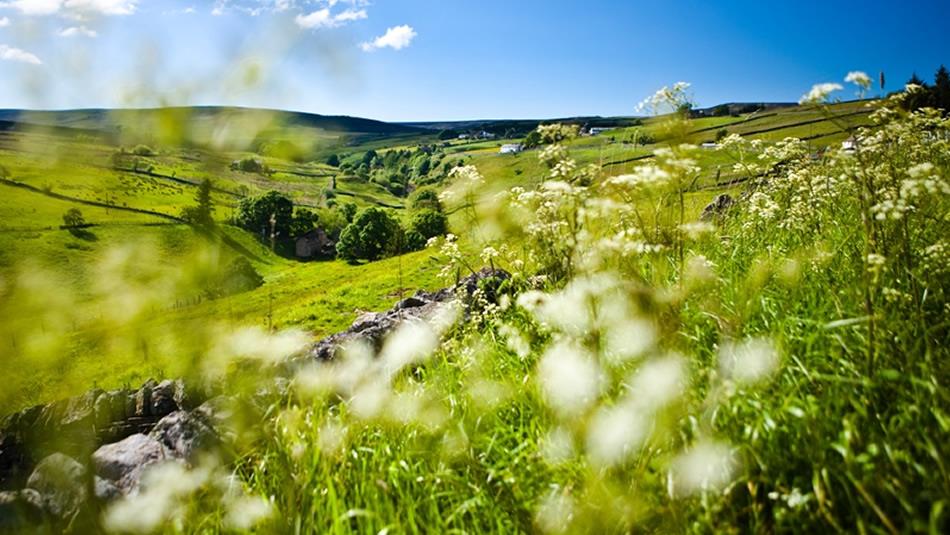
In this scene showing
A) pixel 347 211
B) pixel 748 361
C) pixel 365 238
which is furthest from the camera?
pixel 347 211

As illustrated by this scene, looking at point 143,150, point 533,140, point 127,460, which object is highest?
point 533,140

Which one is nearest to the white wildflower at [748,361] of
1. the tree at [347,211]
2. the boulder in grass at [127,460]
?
the boulder in grass at [127,460]

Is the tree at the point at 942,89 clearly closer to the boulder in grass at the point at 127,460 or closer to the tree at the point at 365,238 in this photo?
the boulder in grass at the point at 127,460

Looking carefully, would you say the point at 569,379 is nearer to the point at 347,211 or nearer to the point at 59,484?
the point at 59,484

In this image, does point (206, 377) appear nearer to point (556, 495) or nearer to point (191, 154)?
point (191, 154)

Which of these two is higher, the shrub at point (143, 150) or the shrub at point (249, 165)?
the shrub at point (143, 150)

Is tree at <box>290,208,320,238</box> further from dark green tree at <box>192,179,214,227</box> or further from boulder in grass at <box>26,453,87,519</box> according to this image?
dark green tree at <box>192,179,214,227</box>

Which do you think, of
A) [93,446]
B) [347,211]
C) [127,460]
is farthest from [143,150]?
[347,211]

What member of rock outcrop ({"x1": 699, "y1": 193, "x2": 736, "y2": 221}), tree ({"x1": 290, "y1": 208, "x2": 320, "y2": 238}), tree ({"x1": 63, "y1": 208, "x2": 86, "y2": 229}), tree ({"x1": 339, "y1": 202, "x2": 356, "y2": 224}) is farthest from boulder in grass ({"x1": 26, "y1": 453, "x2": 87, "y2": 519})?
tree ({"x1": 339, "y1": 202, "x2": 356, "y2": 224})

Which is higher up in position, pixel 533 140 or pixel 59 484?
pixel 533 140

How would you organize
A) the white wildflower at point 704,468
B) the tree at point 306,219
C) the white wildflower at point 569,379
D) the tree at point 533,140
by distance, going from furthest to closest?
the tree at point 306,219 → the tree at point 533,140 → the white wildflower at point 569,379 → the white wildflower at point 704,468

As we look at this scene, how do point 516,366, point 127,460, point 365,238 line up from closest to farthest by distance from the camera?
1. point 127,460
2. point 516,366
3. point 365,238

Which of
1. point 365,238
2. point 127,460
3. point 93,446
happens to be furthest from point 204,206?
point 365,238

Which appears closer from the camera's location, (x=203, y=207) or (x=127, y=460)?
(x=203, y=207)
